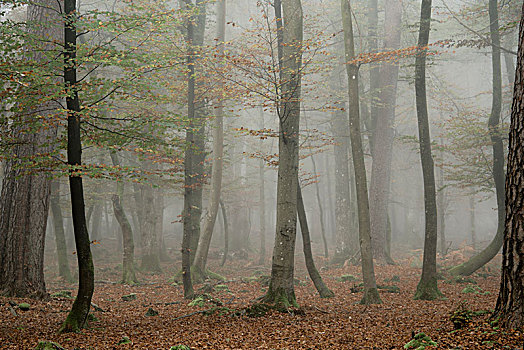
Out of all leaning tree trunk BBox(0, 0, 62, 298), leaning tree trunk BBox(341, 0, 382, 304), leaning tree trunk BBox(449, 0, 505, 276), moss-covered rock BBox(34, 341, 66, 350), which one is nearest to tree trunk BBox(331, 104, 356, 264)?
leaning tree trunk BBox(449, 0, 505, 276)

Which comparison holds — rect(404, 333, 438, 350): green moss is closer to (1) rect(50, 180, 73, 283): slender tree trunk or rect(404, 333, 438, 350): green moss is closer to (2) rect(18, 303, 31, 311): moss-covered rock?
(2) rect(18, 303, 31, 311): moss-covered rock

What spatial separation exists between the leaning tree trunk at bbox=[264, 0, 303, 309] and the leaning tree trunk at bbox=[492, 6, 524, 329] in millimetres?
3879

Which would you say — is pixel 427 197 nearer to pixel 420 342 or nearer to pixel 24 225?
pixel 420 342

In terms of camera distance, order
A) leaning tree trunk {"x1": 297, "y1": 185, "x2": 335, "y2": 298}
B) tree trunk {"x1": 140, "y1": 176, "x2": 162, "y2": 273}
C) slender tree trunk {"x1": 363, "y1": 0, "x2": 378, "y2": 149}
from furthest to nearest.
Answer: slender tree trunk {"x1": 363, "y1": 0, "x2": 378, "y2": 149}, tree trunk {"x1": 140, "y1": 176, "x2": 162, "y2": 273}, leaning tree trunk {"x1": 297, "y1": 185, "x2": 335, "y2": 298}

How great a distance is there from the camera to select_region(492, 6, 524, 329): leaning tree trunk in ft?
13.5

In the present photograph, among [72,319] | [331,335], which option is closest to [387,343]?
[331,335]

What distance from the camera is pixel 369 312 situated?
7.70 m

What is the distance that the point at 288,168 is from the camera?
25.8ft

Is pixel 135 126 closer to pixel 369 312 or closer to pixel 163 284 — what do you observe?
pixel 369 312

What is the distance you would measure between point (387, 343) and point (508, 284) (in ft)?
5.24

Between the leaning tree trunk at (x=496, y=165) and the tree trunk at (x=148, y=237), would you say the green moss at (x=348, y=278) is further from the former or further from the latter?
the tree trunk at (x=148, y=237)

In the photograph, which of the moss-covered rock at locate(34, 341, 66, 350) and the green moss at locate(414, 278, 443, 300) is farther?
the green moss at locate(414, 278, 443, 300)

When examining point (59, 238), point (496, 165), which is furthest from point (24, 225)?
point (496, 165)

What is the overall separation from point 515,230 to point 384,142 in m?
13.2
